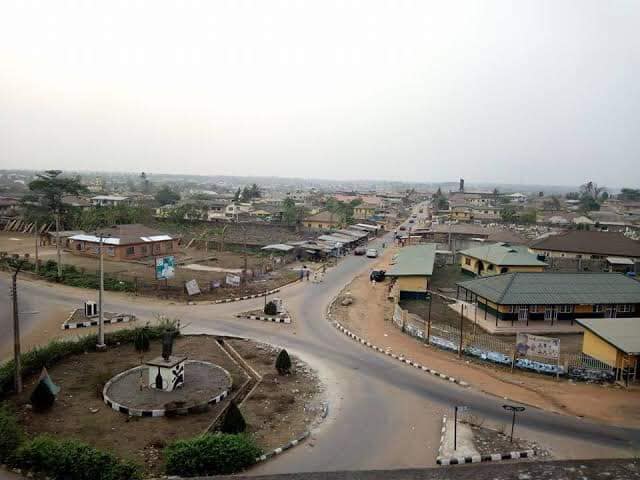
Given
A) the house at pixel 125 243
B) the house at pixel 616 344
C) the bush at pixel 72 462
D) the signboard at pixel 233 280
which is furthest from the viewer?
the house at pixel 125 243

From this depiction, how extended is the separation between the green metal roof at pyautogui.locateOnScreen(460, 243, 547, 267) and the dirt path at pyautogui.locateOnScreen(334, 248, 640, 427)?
50.3 feet

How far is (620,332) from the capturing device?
67.8 ft

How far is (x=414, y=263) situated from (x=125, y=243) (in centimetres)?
2652

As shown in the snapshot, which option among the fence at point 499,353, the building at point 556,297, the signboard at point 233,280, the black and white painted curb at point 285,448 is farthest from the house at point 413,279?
the black and white painted curb at point 285,448

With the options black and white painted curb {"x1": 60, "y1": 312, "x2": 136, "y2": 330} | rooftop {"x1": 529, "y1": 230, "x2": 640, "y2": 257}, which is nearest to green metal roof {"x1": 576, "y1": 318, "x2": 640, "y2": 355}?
black and white painted curb {"x1": 60, "y1": 312, "x2": 136, "y2": 330}

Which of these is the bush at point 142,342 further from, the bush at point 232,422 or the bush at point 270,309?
the bush at point 232,422

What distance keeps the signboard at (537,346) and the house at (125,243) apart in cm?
3693

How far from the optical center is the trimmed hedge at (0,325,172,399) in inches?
687

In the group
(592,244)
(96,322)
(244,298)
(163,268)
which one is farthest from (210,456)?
(592,244)

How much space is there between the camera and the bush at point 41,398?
15953 mm

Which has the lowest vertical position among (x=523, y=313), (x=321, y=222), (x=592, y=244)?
(x=523, y=313)

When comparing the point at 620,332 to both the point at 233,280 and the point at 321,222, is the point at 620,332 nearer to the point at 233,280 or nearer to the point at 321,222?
the point at 233,280

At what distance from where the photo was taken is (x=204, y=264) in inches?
1823

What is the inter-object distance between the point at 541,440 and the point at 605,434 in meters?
2.24
